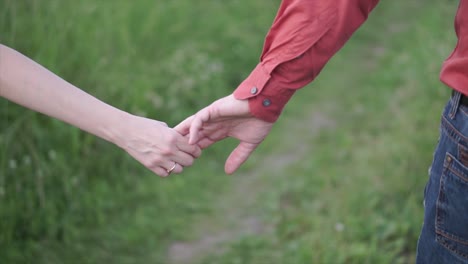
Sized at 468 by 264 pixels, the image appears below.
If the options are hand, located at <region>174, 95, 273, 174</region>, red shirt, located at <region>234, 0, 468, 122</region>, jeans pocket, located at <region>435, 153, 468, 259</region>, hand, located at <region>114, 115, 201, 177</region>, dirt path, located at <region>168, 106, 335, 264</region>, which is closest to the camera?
jeans pocket, located at <region>435, 153, 468, 259</region>

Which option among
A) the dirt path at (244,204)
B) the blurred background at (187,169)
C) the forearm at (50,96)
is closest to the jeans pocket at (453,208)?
the forearm at (50,96)

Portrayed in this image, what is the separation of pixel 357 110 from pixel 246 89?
358 cm

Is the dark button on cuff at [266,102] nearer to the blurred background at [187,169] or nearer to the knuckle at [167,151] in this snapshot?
the knuckle at [167,151]

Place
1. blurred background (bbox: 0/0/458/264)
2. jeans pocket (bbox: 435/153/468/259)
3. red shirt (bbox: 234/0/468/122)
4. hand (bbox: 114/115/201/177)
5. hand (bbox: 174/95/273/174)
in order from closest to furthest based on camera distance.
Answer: jeans pocket (bbox: 435/153/468/259) → red shirt (bbox: 234/0/468/122) → hand (bbox: 174/95/273/174) → hand (bbox: 114/115/201/177) → blurred background (bbox: 0/0/458/264)

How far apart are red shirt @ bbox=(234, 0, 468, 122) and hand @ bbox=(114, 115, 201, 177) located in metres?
0.36

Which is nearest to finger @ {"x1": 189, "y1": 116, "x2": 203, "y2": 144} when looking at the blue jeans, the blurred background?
the blue jeans

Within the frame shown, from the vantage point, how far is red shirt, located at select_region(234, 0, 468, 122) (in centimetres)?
181

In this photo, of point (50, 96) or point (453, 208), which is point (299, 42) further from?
point (50, 96)

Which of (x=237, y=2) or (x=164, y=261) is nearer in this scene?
(x=164, y=261)

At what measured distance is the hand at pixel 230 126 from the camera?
2035mm

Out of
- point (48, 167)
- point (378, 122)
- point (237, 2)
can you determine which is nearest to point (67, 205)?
point (48, 167)

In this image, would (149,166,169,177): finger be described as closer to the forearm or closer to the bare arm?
the bare arm

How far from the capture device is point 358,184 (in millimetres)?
3898

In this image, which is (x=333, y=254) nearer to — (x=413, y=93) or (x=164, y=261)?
(x=164, y=261)
